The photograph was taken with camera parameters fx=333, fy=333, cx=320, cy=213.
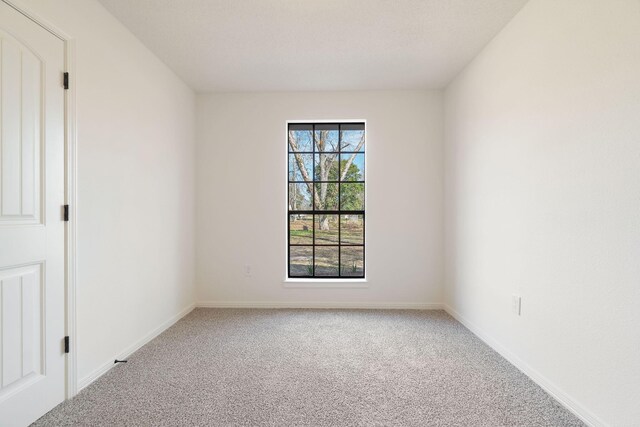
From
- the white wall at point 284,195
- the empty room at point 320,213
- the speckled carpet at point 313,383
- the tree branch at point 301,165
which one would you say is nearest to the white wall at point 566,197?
the empty room at point 320,213

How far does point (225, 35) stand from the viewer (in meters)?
2.67

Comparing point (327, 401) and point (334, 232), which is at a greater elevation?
point (334, 232)

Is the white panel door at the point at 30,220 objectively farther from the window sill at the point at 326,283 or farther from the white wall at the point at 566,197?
the white wall at the point at 566,197

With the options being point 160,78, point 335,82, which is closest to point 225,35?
point 160,78

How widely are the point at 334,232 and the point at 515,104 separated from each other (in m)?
2.30

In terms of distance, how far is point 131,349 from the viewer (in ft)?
8.54

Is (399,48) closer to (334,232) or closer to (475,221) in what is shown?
(475,221)

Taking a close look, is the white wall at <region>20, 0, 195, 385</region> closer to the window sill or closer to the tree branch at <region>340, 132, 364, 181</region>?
the window sill

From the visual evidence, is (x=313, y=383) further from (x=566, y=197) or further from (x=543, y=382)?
(x=566, y=197)

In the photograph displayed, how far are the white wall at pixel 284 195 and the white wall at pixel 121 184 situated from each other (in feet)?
1.44

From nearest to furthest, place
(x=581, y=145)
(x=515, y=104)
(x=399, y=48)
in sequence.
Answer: (x=581, y=145)
(x=515, y=104)
(x=399, y=48)

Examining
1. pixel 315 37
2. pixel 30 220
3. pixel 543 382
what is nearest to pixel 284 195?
pixel 315 37

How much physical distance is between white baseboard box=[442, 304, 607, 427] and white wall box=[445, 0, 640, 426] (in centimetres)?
2

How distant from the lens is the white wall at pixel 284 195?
3.88 m
